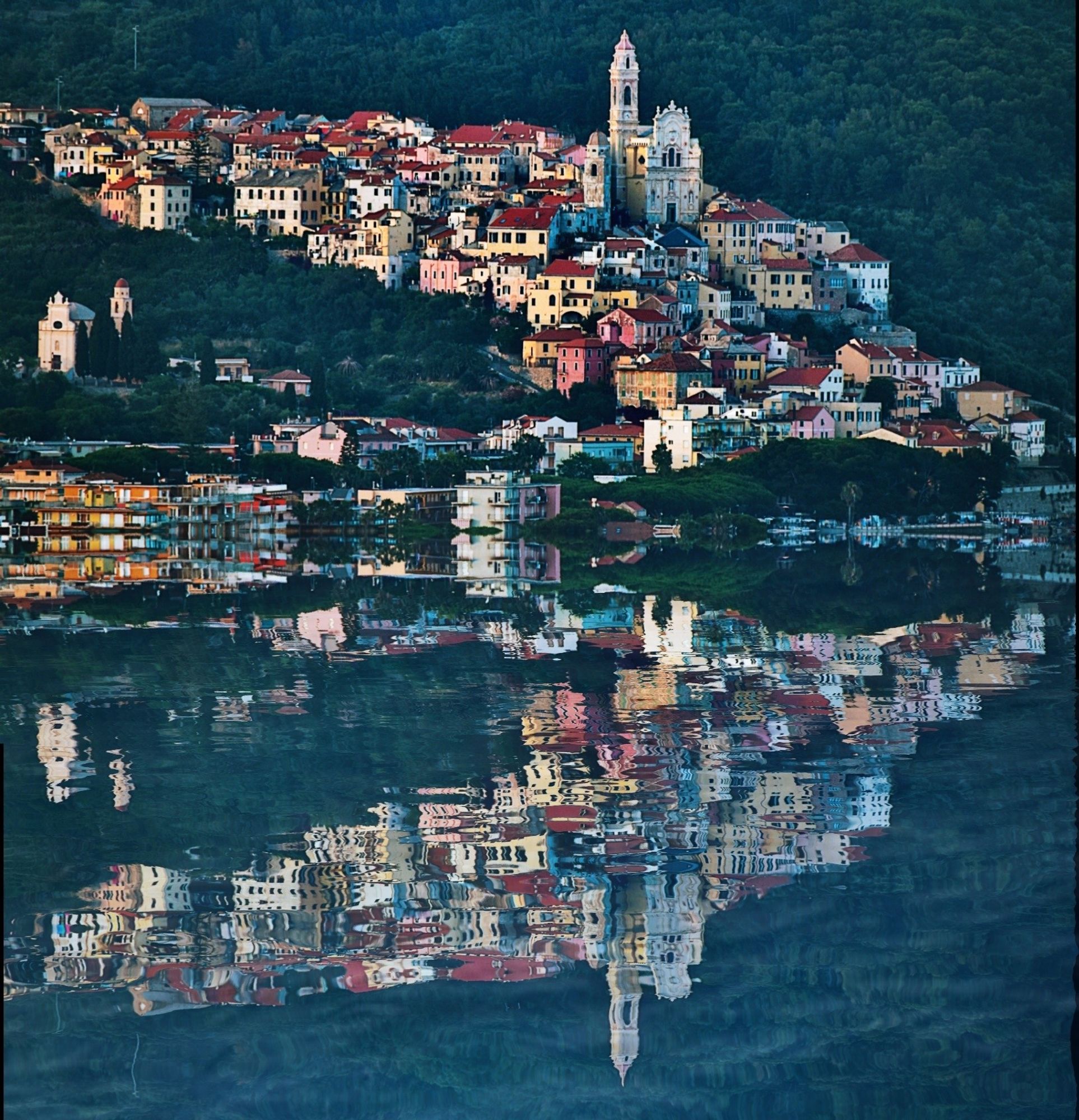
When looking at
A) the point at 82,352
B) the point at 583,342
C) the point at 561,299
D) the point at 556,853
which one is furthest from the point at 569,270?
the point at 556,853

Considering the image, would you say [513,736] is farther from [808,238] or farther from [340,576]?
[808,238]

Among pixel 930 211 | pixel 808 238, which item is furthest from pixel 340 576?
pixel 930 211

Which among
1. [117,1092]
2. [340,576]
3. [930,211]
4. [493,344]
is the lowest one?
[117,1092]

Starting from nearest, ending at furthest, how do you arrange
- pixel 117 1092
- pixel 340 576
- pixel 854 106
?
pixel 117 1092 < pixel 340 576 < pixel 854 106

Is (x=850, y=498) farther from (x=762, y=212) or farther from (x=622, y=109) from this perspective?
(x=622, y=109)

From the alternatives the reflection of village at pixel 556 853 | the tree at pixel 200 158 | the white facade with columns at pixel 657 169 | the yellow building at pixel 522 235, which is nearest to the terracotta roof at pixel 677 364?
the yellow building at pixel 522 235

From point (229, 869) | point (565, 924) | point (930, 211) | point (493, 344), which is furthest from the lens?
point (930, 211)

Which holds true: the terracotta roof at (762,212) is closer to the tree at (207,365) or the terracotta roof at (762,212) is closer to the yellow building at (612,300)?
the yellow building at (612,300)
